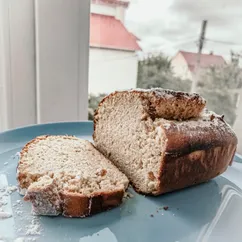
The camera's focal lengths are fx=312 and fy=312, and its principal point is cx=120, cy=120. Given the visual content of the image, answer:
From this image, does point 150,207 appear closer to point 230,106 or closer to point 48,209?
point 48,209

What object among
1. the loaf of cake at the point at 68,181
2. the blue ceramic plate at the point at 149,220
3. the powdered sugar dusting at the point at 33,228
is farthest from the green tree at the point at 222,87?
the powdered sugar dusting at the point at 33,228

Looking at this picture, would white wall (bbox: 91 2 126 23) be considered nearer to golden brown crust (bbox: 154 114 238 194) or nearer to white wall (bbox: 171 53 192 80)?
white wall (bbox: 171 53 192 80)

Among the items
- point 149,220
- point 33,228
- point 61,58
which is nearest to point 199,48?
point 61,58

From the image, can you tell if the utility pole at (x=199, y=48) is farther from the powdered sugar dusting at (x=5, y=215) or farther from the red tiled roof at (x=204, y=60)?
the powdered sugar dusting at (x=5, y=215)

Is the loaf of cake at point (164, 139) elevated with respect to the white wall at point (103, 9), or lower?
lower

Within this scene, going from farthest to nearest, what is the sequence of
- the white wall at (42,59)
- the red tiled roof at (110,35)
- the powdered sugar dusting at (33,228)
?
the red tiled roof at (110,35) < the white wall at (42,59) < the powdered sugar dusting at (33,228)

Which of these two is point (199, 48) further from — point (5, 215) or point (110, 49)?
point (5, 215)
